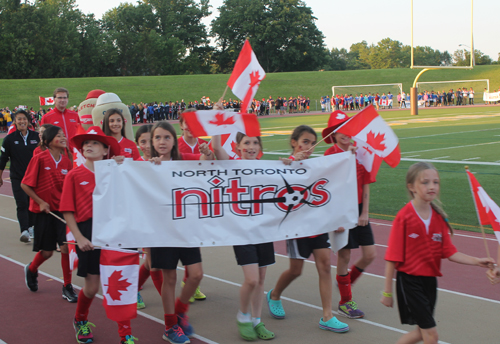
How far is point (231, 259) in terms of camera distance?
705cm

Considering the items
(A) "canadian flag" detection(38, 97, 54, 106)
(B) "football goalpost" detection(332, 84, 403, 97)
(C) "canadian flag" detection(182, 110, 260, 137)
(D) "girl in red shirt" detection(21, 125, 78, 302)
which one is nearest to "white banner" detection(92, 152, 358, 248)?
(C) "canadian flag" detection(182, 110, 260, 137)

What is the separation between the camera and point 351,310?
4980 mm

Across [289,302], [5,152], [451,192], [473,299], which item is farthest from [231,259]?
[451,192]

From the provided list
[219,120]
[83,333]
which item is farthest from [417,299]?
[83,333]

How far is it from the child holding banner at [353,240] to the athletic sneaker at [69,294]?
2.79 metres

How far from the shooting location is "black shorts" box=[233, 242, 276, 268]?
446 cm

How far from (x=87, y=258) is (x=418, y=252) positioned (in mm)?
2705

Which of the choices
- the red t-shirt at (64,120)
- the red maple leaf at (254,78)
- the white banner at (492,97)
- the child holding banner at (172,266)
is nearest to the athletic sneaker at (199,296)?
the child holding banner at (172,266)

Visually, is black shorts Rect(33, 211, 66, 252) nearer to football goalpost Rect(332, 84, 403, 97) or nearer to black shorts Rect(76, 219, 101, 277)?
black shorts Rect(76, 219, 101, 277)

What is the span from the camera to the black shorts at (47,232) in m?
5.61

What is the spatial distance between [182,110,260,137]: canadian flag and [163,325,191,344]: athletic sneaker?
1679 millimetres

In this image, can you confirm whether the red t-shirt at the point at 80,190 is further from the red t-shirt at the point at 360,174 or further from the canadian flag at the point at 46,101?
the canadian flag at the point at 46,101

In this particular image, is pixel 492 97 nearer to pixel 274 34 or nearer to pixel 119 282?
pixel 274 34

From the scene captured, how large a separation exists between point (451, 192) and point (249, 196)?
25.7 feet
